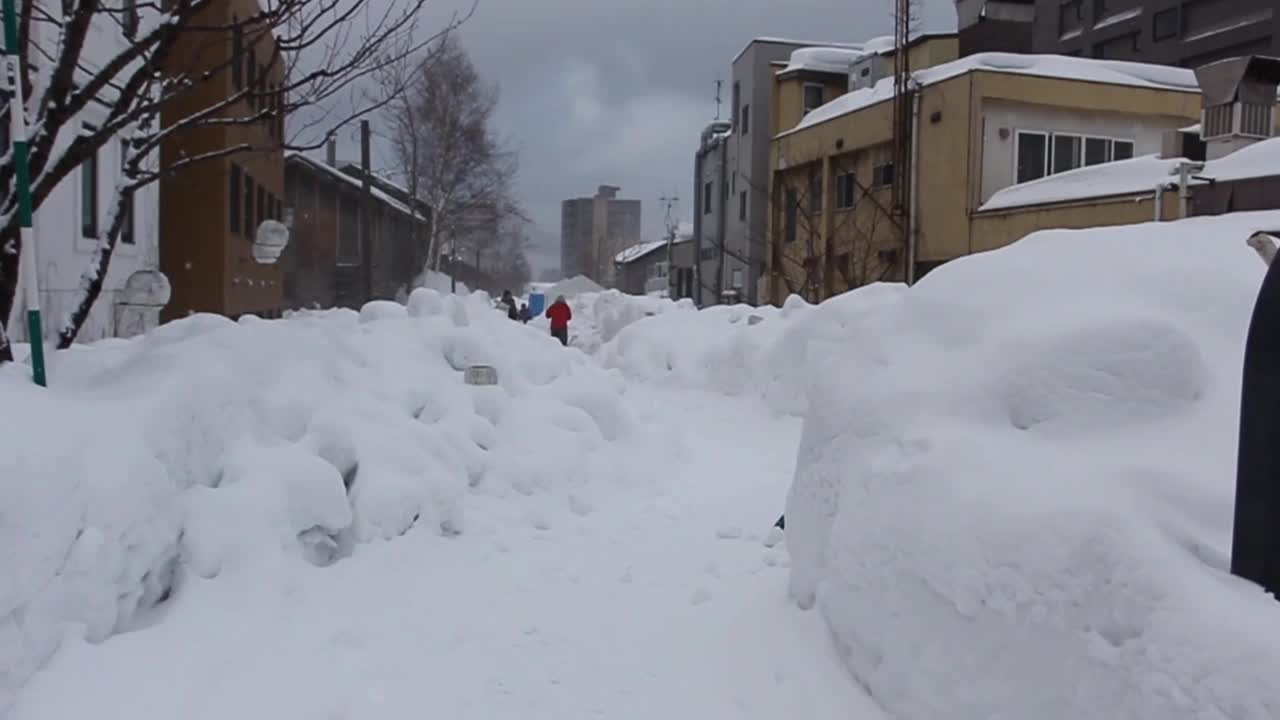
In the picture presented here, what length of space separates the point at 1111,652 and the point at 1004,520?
0.57m

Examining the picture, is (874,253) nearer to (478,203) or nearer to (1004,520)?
(478,203)

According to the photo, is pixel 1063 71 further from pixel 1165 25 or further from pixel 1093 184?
pixel 1165 25

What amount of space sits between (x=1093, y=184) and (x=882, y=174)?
795 cm

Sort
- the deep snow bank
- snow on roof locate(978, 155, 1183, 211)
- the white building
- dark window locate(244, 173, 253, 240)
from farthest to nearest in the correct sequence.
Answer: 1. dark window locate(244, 173, 253, 240)
2. snow on roof locate(978, 155, 1183, 211)
3. the white building
4. the deep snow bank

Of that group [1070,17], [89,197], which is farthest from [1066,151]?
[89,197]

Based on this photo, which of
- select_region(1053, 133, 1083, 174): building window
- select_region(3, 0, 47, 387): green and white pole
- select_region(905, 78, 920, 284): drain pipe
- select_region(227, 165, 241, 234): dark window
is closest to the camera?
select_region(3, 0, 47, 387): green and white pole

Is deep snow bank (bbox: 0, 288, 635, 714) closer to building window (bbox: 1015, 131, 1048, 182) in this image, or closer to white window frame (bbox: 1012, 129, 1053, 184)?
white window frame (bbox: 1012, 129, 1053, 184)

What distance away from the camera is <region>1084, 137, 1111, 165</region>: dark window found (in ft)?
76.3

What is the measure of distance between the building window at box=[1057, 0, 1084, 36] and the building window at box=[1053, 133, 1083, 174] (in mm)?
13454

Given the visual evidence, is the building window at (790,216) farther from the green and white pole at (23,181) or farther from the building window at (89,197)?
the green and white pole at (23,181)

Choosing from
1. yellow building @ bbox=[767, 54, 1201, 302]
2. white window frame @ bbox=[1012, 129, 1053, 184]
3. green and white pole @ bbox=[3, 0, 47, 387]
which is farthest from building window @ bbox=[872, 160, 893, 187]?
green and white pole @ bbox=[3, 0, 47, 387]

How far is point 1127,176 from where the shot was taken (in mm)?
17438

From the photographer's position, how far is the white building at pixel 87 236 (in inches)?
440

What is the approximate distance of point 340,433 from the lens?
590cm
